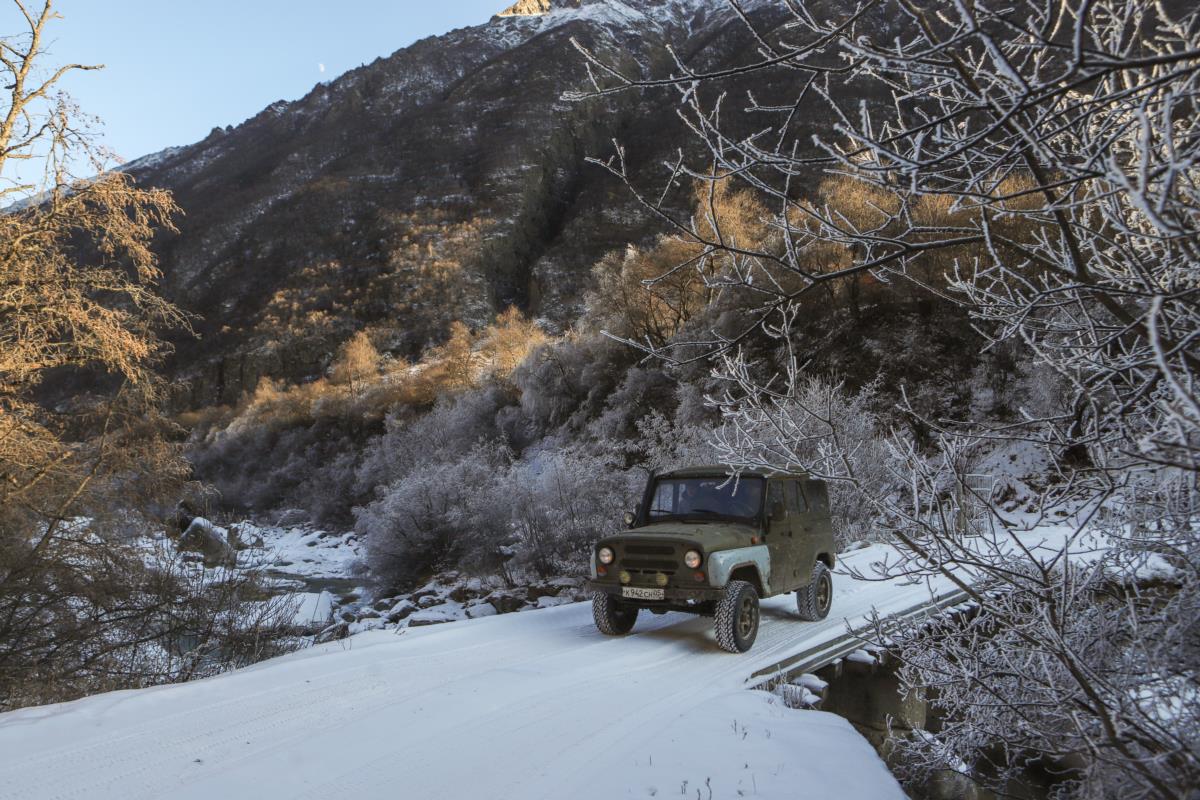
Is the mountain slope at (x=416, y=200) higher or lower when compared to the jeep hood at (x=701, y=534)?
higher

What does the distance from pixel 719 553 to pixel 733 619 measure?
69cm

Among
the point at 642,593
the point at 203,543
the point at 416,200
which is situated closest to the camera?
the point at 642,593

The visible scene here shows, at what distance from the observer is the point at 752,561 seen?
7.29 metres

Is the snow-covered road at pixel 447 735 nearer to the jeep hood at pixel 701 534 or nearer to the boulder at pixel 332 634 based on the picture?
the jeep hood at pixel 701 534

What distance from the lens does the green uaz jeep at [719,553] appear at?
689 centimetres

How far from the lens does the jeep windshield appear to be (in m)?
7.93

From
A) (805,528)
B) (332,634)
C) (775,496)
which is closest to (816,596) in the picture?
(805,528)

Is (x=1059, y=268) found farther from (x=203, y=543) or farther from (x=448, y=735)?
(x=203, y=543)

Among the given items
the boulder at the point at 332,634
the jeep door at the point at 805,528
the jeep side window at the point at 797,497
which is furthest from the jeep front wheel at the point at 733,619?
the boulder at the point at 332,634

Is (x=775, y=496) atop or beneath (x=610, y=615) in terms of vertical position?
atop

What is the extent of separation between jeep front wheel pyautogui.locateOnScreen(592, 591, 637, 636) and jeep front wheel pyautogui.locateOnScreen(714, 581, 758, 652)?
1223 mm

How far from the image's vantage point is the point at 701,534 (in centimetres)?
716

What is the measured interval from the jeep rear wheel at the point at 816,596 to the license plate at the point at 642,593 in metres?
2.35

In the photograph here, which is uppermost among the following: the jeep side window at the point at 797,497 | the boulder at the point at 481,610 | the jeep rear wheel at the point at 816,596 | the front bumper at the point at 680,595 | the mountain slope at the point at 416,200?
the mountain slope at the point at 416,200
